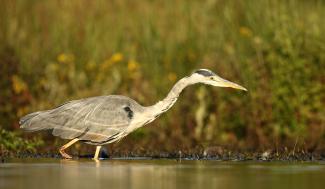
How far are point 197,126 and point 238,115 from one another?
0.67 m

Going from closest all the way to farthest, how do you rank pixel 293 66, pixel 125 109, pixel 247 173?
pixel 247 173, pixel 125 109, pixel 293 66

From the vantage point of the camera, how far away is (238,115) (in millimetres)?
13719

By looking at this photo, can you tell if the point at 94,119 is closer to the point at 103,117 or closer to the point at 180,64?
the point at 103,117

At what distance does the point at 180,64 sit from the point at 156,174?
5.53 m

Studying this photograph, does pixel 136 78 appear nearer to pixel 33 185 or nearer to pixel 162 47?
pixel 162 47

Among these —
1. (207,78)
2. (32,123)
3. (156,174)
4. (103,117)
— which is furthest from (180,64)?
(156,174)

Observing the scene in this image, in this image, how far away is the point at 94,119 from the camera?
11.4 meters

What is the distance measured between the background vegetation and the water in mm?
1787

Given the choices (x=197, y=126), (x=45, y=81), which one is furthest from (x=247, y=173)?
(x=45, y=81)

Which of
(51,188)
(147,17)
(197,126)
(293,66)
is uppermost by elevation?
(147,17)

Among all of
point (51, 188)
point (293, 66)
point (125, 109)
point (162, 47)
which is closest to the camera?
point (51, 188)

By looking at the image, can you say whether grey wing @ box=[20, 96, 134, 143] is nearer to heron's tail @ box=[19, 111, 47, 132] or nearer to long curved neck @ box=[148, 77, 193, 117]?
heron's tail @ box=[19, 111, 47, 132]

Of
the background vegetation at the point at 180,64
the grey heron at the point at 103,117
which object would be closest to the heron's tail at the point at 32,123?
the grey heron at the point at 103,117

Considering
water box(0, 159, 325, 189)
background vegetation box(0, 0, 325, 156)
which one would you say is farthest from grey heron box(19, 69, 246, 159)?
background vegetation box(0, 0, 325, 156)
